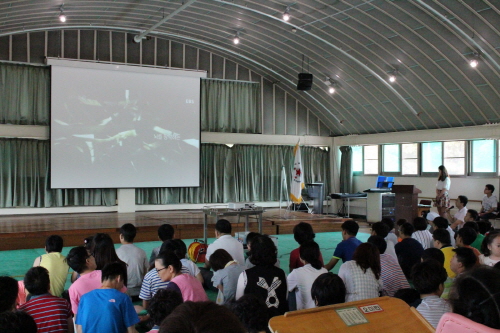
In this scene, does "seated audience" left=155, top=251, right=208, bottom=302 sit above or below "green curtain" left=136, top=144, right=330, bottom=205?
below

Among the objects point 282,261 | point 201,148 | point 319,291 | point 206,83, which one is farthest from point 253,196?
point 319,291

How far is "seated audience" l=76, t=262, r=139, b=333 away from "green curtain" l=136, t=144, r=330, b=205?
1120 cm

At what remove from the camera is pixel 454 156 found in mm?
13070

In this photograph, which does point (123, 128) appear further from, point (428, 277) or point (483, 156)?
point (428, 277)

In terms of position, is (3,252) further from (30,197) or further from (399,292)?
(399,292)

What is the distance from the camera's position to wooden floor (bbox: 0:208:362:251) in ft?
30.2

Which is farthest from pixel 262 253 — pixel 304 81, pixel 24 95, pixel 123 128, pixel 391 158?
pixel 391 158

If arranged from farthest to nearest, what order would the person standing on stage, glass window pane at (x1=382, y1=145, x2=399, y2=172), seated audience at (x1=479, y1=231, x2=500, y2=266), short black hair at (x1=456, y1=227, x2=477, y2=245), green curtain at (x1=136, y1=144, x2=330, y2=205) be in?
1. glass window pane at (x1=382, y1=145, x2=399, y2=172)
2. green curtain at (x1=136, y1=144, x2=330, y2=205)
3. the person standing on stage
4. short black hair at (x1=456, y1=227, x2=477, y2=245)
5. seated audience at (x1=479, y1=231, x2=500, y2=266)

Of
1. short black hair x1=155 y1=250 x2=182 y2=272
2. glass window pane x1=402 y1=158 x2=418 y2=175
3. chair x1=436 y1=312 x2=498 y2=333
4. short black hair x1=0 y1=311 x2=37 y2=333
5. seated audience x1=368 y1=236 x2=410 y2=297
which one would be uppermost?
glass window pane x1=402 y1=158 x2=418 y2=175

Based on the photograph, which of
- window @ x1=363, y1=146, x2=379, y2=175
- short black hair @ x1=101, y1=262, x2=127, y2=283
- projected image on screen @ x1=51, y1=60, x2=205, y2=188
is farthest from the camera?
window @ x1=363, y1=146, x2=379, y2=175

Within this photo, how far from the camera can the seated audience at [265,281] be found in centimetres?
355

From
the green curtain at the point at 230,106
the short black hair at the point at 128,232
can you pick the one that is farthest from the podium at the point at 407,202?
the short black hair at the point at 128,232

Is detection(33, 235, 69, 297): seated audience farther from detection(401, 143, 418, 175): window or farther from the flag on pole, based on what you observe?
detection(401, 143, 418, 175): window

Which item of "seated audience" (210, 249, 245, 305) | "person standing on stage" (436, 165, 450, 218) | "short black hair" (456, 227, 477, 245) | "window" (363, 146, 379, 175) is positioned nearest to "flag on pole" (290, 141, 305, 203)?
"person standing on stage" (436, 165, 450, 218)
